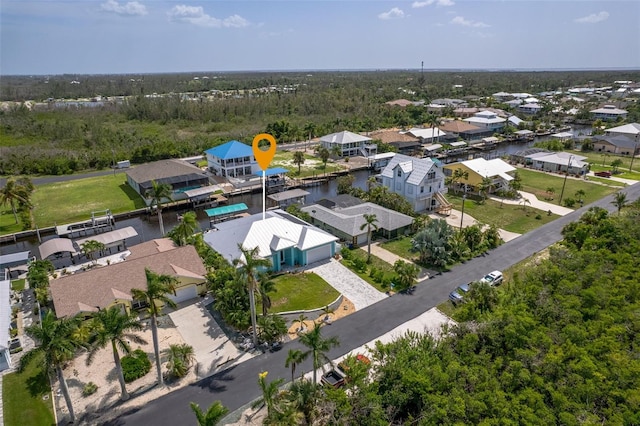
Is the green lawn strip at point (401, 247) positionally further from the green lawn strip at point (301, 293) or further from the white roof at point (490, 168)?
the white roof at point (490, 168)

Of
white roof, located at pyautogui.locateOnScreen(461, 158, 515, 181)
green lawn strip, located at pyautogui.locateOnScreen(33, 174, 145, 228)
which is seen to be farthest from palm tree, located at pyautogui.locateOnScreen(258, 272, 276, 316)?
white roof, located at pyautogui.locateOnScreen(461, 158, 515, 181)

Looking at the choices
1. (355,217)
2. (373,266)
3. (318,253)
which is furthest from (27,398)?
(355,217)

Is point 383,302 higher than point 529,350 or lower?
lower

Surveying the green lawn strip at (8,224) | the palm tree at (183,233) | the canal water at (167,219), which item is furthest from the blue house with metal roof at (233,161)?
the green lawn strip at (8,224)

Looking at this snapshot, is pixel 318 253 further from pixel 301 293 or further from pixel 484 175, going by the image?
pixel 484 175

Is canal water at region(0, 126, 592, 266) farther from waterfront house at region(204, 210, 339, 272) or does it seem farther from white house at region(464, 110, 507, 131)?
white house at region(464, 110, 507, 131)

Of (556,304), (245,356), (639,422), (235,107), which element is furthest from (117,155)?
(639,422)

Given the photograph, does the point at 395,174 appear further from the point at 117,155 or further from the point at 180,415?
the point at 117,155
